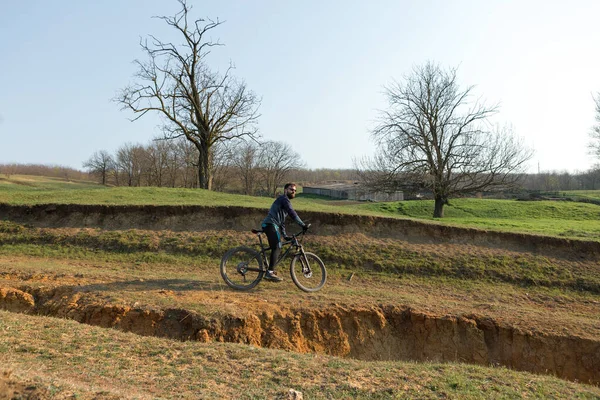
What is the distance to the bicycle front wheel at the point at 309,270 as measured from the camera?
937cm

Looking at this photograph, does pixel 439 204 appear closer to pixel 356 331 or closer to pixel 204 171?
pixel 204 171

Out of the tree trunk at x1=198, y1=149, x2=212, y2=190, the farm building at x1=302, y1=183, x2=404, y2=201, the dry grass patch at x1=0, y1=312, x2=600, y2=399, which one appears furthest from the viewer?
the farm building at x1=302, y1=183, x2=404, y2=201

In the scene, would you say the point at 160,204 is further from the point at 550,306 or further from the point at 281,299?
the point at 550,306

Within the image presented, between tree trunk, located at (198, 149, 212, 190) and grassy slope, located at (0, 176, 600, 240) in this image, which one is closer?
grassy slope, located at (0, 176, 600, 240)

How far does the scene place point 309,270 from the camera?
9.38m

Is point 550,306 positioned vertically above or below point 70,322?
below

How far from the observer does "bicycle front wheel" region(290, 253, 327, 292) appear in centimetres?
937

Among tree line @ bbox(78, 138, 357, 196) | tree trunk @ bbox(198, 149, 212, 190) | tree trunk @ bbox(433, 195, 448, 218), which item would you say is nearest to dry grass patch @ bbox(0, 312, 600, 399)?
tree trunk @ bbox(433, 195, 448, 218)

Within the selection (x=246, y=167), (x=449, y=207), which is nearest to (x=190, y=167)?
(x=246, y=167)

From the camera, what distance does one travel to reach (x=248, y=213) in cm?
1580

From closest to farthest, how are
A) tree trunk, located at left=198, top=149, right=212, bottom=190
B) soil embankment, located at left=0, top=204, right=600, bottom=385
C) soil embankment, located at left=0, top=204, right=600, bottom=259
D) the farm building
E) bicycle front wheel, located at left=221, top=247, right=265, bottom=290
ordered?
soil embankment, located at left=0, top=204, right=600, bottom=385, bicycle front wheel, located at left=221, top=247, right=265, bottom=290, soil embankment, located at left=0, top=204, right=600, bottom=259, tree trunk, located at left=198, top=149, right=212, bottom=190, the farm building

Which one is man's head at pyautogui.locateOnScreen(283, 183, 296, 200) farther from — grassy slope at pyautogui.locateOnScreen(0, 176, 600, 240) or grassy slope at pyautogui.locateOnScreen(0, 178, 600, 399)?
grassy slope at pyautogui.locateOnScreen(0, 176, 600, 240)

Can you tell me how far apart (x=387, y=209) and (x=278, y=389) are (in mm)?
29333

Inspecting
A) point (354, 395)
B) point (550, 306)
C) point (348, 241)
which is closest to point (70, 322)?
point (354, 395)
